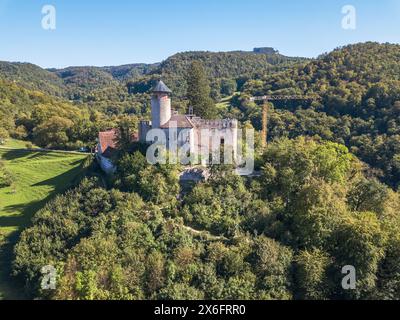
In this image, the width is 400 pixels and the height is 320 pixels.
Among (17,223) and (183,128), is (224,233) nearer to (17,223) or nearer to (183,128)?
(183,128)

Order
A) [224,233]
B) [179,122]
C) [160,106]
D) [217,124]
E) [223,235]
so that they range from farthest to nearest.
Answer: [217,124] → [179,122] → [160,106] → [224,233] → [223,235]

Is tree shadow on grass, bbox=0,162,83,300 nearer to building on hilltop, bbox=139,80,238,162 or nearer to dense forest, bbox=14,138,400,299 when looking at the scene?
dense forest, bbox=14,138,400,299

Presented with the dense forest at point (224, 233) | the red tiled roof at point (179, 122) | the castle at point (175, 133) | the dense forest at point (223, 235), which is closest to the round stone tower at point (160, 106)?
the castle at point (175, 133)

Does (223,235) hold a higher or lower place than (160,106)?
lower

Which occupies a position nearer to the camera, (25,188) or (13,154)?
(25,188)

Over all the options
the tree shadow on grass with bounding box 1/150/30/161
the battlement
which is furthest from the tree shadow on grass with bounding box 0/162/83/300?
the battlement

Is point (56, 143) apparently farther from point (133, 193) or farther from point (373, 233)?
point (373, 233)

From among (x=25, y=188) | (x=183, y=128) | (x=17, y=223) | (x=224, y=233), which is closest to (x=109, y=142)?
(x=183, y=128)
